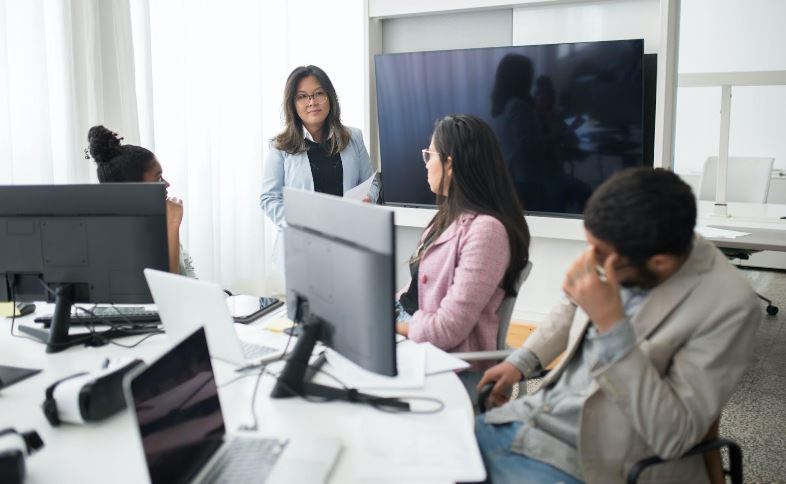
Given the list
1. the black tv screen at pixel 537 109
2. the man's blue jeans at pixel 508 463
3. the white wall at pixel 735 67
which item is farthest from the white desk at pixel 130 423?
the white wall at pixel 735 67

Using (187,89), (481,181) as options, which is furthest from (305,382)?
(187,89)

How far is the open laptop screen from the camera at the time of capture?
1081 millimetres

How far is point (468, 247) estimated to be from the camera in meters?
1.96

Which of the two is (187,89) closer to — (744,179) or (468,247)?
(468,247)

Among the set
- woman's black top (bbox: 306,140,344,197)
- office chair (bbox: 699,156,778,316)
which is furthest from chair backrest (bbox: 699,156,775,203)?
woman's black top (bbox: 306,140,344,197)

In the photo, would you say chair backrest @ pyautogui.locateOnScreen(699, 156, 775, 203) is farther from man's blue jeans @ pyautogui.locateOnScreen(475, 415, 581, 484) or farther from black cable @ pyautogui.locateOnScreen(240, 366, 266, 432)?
black cable @ pyautogui.locateOnScreen(240, 366, 266, 432)

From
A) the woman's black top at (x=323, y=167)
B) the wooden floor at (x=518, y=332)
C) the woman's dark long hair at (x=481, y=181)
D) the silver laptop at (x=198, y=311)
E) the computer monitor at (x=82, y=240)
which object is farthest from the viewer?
the wooden floor at (x=518, y=332)

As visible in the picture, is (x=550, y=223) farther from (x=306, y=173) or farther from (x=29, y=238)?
(x=29, y=238)

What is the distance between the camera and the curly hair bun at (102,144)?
2.28m

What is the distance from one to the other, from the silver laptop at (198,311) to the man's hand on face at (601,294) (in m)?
0.78

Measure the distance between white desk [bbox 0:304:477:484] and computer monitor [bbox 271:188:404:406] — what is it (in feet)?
0.30

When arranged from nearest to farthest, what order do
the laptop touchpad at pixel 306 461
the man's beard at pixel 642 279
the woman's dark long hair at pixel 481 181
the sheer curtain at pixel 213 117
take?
the laptop touchpad at pixel 306 461
the man's beard at pixel 642 279
the woman's dark long hair at pixel 481 181
the sheer curtain at pixel 213 117

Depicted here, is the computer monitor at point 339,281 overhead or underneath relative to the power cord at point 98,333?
overhead

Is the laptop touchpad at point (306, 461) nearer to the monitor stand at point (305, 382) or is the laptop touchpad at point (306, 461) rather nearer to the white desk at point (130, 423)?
the white desk at point (130, 423)
